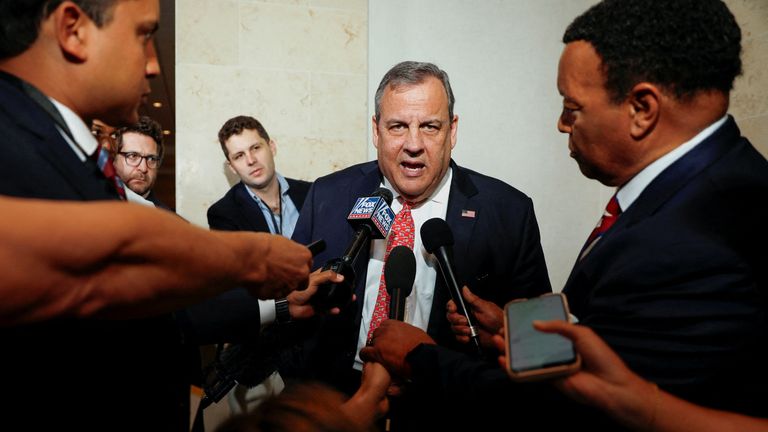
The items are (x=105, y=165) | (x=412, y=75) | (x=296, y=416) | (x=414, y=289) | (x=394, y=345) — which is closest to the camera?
(x=296, y=416)

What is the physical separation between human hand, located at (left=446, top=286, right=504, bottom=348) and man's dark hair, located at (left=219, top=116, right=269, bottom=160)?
7.76 feet

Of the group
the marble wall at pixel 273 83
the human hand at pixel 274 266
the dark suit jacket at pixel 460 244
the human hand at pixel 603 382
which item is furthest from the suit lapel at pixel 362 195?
the marble wall at pixel 273 83

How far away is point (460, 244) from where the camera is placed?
225 cm

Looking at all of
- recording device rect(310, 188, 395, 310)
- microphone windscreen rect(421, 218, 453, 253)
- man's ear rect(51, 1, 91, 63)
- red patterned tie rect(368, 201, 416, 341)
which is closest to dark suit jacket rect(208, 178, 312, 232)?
red patterned tie rect(368, 201, 416, 341)

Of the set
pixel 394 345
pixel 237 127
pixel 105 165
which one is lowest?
pixel 394 345

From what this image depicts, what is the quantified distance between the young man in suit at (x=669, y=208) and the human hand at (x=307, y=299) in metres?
0.38

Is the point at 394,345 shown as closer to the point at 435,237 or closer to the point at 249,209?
the point at 435,237

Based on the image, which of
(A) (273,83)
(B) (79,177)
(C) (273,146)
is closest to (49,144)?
(B) (79,177)

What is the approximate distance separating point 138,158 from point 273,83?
1.04 meters

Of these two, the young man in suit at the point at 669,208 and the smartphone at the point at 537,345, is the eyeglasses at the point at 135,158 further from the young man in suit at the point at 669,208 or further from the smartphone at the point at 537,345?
the smartphone at the point at 537,345

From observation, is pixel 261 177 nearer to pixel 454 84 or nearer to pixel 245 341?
pixel 454 84

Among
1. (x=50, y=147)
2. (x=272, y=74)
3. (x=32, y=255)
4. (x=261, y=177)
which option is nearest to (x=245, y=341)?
(x=50, y=147)

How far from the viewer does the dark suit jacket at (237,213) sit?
3.83 m

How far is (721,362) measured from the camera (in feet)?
3.58
